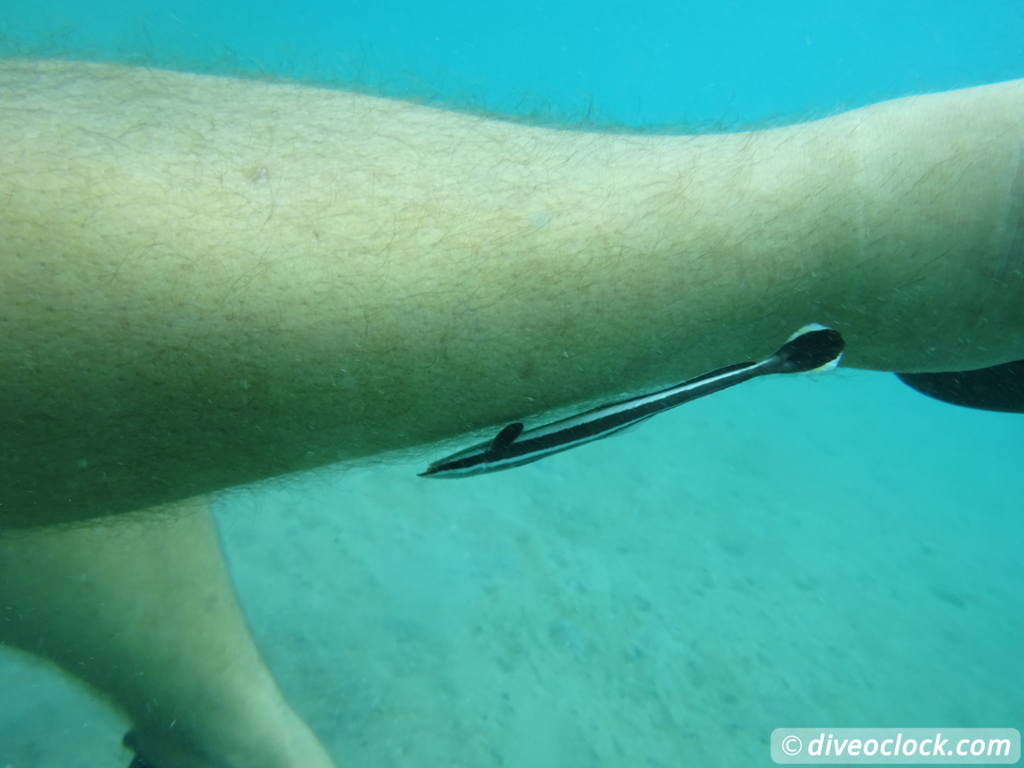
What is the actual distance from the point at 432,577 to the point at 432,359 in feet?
11.2

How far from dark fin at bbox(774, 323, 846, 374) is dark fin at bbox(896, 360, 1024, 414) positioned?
A: 48 cm

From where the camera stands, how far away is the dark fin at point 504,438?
3.80 feet

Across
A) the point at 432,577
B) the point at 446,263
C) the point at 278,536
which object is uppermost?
the point at 446,263

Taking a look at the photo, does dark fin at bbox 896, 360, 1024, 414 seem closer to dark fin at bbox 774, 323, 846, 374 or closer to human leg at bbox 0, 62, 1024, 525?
human leg at bbox 0, 62, 1024, 525

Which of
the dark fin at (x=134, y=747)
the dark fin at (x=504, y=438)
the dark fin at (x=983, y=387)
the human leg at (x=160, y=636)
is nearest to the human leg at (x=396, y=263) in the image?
the dark fin at (x=504, y=438)

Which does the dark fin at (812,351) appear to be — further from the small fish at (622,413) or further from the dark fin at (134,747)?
the dark fin at (134,747)

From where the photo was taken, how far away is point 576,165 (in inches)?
46.5

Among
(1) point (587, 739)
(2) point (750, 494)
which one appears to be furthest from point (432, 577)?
(2) point (750, 494)

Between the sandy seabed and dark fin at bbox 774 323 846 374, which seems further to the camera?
the sandy seabed

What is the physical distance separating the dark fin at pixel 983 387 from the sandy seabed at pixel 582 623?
180 millimetres

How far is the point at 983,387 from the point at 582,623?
323 cm

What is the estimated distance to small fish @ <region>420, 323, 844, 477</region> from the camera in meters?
1.15

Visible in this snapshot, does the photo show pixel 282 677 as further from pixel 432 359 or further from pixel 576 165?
pixel 576 165

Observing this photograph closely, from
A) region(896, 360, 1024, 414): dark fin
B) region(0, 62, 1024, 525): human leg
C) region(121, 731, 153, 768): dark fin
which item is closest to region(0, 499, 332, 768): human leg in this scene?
region(121, 731, 153, 768): dark fin
